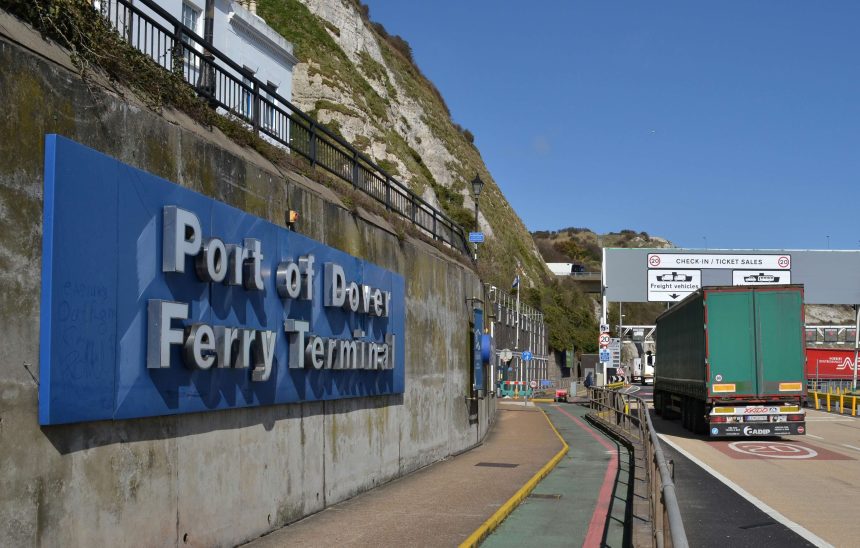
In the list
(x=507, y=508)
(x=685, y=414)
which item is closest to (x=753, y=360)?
(x=685, y=414)

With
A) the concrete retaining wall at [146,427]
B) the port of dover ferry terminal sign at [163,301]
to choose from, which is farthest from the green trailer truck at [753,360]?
the port of dover ferry terminal sign at [163,301]

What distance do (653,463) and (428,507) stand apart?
3.18 m

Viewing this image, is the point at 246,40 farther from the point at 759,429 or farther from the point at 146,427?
the point at 146,427

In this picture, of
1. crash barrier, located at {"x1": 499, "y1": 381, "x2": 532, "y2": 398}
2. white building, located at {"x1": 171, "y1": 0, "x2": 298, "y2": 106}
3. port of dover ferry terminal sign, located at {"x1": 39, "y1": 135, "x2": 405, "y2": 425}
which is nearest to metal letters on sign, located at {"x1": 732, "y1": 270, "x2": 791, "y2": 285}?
crash barrier, located at {"x1": 499, "y1": 381, "x2": 532, "y2": 398}

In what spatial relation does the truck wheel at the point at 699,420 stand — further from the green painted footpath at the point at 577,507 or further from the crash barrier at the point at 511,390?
the crash barrier at the point at 511,390

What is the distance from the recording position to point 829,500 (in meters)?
13.4

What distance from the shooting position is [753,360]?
23016mm

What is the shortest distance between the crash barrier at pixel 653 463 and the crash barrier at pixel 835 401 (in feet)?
34.8

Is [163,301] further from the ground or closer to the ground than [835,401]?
further from the ground

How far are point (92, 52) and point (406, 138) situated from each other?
62078 millimetres

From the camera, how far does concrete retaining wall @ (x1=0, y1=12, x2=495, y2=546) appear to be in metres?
6.05

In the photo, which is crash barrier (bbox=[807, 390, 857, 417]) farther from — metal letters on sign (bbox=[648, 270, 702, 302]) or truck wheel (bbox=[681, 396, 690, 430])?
truck wheel (bbox=[681, 396, 690, 430])

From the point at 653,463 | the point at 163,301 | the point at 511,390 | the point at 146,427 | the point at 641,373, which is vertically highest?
the point at 163,301

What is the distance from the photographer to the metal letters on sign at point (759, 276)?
168 ft
